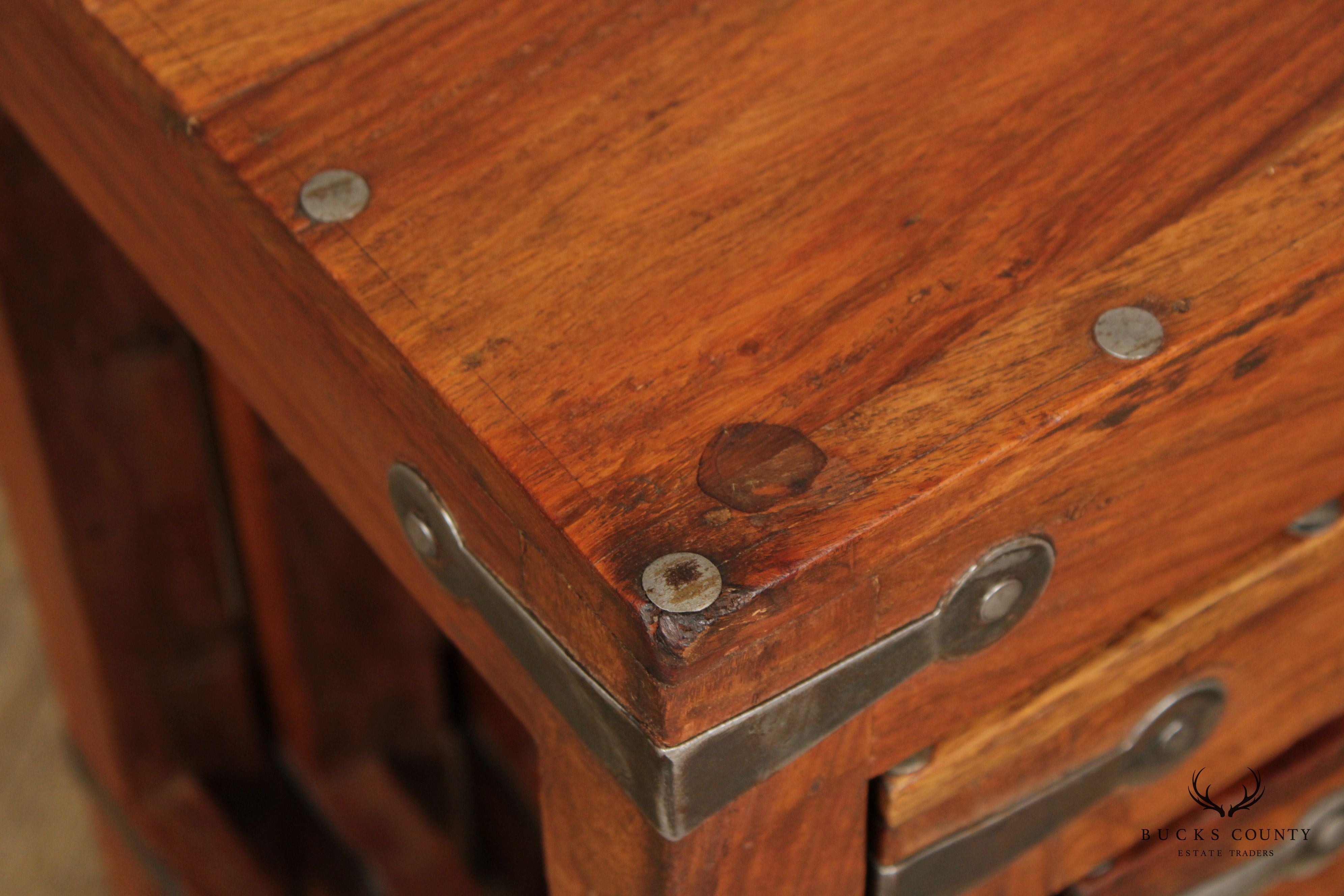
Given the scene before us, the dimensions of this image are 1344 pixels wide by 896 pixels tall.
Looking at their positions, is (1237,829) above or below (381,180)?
below

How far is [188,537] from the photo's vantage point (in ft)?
2.97

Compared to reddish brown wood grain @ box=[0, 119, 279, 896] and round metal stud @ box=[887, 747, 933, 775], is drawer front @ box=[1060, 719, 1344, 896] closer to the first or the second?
round metal stud @ box=[887, 747, 933, 775]

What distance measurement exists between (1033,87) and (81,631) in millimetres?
667

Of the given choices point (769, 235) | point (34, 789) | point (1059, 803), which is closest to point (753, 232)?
point (769, 235)

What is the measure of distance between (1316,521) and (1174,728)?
0.08m

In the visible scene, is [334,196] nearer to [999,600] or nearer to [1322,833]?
[999,600]

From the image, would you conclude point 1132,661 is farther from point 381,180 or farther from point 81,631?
point 81,631

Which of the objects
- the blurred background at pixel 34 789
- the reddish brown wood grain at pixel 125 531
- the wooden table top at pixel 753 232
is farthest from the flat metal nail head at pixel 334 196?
the blurred background at pixel 34 789

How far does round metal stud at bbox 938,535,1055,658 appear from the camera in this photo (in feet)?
1.27

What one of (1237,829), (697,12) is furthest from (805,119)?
(1237,829)

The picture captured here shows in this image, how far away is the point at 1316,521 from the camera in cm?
49

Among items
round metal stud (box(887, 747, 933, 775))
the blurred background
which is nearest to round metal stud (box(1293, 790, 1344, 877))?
round metal stud (box(887, 747, 933, 775))

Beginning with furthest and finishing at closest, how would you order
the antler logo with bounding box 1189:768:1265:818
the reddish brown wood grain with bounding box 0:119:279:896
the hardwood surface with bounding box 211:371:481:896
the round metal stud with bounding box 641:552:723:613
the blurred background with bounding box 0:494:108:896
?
the blurred background with bounding box 0:494:108:896 → the hardwood surface with bounding box 211:371:481:896 → the reddish brown wood grain with bounding box 0:119:279:896 → the antler logo with bounding box 1189:768:1265:818 → the round metal stud with bounding box 641:552:723:613

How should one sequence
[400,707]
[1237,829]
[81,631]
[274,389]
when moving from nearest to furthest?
[274,389] < [1237,829] < [81,631] < [400,707]
